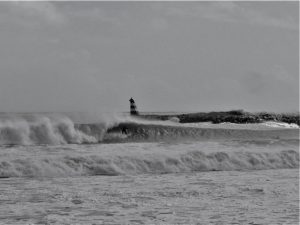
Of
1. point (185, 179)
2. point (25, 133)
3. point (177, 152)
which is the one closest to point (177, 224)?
point (185, 179)

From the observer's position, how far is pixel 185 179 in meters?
11.1

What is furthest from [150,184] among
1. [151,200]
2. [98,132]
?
[98,132]

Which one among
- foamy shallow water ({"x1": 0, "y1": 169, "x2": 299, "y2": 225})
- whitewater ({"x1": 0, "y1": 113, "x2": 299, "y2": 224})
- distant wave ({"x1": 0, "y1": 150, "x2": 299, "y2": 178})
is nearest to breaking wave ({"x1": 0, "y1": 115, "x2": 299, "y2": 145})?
whitewater ({"x1": 0, "y1": 113, "x2": 299, "y2": 224})

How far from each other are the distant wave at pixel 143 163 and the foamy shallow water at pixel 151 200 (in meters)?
0.96

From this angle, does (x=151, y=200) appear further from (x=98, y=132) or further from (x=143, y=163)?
(x=98, y=132)

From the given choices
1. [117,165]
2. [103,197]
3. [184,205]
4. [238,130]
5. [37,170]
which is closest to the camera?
[184,205]

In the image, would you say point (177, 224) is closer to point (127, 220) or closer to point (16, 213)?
point (127, 220)

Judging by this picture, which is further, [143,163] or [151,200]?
[143,163]

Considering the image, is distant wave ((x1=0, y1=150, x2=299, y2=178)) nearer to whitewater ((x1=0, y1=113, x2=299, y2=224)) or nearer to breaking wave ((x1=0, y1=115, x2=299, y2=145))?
whitewater ((x1=0, y1=113, x2=299, y2=224))

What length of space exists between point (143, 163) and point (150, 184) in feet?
10.1

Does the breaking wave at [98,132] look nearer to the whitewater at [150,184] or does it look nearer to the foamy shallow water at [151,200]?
the whitewater at [150,184]

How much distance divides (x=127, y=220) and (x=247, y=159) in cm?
830

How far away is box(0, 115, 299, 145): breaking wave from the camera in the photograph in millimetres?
21578

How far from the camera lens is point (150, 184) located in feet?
33.6
